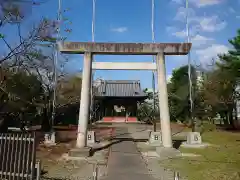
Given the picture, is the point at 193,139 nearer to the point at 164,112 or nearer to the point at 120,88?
the point at 164,112

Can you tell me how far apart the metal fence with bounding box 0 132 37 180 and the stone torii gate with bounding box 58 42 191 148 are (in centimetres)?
638

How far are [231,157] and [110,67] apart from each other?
7105 millimetres

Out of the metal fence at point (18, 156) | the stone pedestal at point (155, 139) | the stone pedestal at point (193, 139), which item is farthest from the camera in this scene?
the stone pedestal at point (155, 139)

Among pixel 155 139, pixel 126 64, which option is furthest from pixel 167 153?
pixel 126 64

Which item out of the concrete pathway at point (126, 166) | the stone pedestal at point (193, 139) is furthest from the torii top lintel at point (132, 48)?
the stone pedestal at point (193, 139)

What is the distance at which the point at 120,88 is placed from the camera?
45969 millimetres

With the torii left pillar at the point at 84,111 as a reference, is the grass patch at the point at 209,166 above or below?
below

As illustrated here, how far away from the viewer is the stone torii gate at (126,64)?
13.5 m

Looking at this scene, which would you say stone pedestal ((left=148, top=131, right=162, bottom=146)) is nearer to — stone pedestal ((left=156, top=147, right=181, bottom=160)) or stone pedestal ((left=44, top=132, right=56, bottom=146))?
stone pedestal ((left=156, top=147, right=181, bottom=160))

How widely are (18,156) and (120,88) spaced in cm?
3912

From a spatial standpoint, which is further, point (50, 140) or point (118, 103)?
point (118, 103)

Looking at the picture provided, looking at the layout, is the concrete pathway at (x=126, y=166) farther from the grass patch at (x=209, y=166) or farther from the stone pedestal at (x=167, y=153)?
the grass patch at (x=209, y=166)

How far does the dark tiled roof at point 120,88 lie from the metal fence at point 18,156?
35367 mm

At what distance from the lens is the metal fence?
6891 mm
